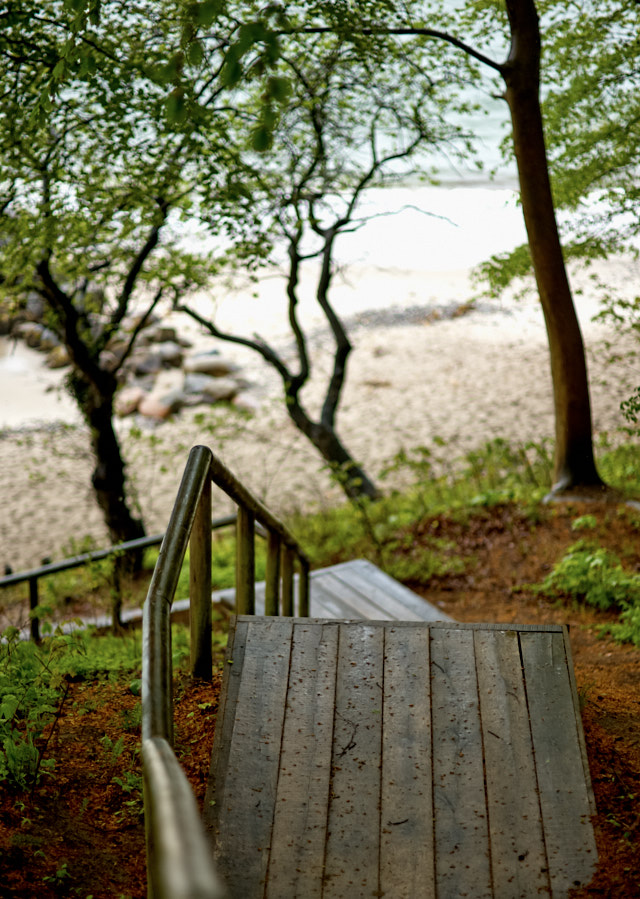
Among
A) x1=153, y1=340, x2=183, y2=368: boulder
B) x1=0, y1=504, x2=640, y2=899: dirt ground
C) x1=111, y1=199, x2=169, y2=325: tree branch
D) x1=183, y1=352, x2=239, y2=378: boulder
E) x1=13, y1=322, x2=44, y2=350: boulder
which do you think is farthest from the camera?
x1=13, y1=322, x2=44, y2=350: boulder

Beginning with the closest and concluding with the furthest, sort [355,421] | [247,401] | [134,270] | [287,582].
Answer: [287,582] → [134,270] → [355,421] → [247,401]

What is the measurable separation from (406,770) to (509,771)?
1.08ft

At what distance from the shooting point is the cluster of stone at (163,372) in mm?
20328

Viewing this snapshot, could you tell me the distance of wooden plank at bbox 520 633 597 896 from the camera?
2215mm

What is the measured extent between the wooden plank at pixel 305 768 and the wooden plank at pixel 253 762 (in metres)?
0.03

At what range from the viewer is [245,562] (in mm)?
3527

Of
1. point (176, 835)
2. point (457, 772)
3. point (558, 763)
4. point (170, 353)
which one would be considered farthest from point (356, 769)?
point (170, 353)

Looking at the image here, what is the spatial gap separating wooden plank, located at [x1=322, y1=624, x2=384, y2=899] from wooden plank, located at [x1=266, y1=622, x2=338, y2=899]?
0.10 feet

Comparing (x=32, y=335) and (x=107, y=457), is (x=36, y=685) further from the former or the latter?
(x=32, y=335)

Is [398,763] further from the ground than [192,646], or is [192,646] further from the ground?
[192,646]

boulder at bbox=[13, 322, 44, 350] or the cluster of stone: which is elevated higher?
boulder at bbox=[13, 322, 44, 350]

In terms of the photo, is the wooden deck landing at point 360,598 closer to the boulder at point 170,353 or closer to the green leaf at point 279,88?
the green leaf at point 279,88

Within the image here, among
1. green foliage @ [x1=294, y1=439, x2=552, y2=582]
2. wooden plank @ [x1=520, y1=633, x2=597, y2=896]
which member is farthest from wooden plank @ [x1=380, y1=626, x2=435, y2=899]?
green foliage @ [x1=294, y1=439, x2=552, y2=582]

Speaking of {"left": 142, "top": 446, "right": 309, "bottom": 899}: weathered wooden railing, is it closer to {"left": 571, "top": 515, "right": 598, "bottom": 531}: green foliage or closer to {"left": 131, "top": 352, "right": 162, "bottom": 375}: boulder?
{"left": 571, "top": 515, "right": 598, "bottom": 531}: green foliage
